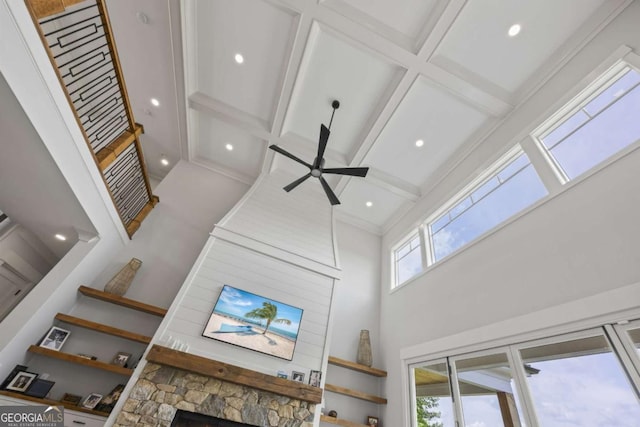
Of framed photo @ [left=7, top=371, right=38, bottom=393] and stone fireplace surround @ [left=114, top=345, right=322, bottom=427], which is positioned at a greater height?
stone fireplace surround @ [left=114, top=345, right=322, bottom=427]

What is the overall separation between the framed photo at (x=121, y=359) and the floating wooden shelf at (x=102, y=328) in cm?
23

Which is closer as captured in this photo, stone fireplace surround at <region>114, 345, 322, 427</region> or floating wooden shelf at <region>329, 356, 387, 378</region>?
stone fireplace surround at <region>114, 345, 322, 427</region>

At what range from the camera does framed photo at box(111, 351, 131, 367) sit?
400cm

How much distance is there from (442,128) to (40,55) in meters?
5.21

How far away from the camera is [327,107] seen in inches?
195

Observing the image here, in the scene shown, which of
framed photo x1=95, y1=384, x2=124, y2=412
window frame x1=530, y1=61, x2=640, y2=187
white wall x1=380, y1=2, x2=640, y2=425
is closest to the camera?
white wall x1=380, y1=2, x2=640, y2=425

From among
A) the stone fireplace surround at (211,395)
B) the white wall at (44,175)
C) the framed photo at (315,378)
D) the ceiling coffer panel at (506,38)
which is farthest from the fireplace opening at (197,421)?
the ceiling coffer panel at (506,38)

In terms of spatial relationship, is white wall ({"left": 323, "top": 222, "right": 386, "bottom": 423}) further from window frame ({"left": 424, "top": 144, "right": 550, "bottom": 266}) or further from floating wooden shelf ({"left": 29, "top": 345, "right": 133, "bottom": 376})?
floating wooden shelf ({"left": 29, "top": 345, "right": 133, "bottom": 376})

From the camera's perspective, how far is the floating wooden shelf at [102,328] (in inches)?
155

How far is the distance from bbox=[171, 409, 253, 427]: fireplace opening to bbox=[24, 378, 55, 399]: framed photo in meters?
1.70

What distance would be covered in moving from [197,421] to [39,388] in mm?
1985

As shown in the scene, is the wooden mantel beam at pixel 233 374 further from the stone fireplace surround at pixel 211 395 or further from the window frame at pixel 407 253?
the window frame at pixel 407 253

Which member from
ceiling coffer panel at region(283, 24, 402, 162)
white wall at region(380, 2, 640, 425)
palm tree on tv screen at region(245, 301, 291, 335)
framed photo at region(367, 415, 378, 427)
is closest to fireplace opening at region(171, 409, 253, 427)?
palm tree on tv screen at region(245, 301, 291, 335)

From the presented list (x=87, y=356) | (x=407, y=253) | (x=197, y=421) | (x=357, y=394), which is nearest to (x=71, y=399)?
(x=87, y=356)
